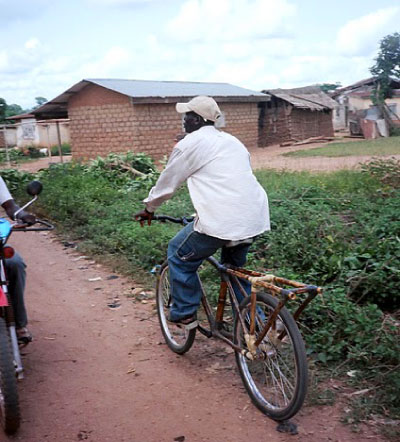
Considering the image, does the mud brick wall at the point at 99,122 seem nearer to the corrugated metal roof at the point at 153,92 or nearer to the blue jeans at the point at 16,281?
the corrugated metal roof at the point at 153,92

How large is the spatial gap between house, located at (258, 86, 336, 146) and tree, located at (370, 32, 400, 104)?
11.8 feet

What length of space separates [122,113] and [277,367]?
14.9 m

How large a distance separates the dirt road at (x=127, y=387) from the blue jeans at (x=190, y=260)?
52cm

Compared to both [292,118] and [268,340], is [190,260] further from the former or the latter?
[292,118]

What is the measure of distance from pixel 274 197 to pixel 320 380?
169 inches

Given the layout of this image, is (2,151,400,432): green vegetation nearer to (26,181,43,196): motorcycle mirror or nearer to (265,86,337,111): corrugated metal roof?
(26,181,43,196): motorcycle mirror

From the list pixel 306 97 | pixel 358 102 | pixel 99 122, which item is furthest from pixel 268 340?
pixel 358 102

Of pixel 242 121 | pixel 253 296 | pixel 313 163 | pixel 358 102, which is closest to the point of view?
pixel 253 296

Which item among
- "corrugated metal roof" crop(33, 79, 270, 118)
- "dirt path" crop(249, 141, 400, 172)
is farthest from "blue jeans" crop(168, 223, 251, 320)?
"corrugated metal roof" crop(33, 79, 270, 118)

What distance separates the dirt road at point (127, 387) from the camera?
3.12m

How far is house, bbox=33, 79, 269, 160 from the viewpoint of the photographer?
55.7ft

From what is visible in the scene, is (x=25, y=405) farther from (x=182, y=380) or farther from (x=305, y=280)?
(x=305, y=280)

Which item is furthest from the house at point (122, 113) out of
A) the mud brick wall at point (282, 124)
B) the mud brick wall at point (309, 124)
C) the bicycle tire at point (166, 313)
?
the bicycle tire at point (166, 313)

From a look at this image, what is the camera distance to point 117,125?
17.3 metres
